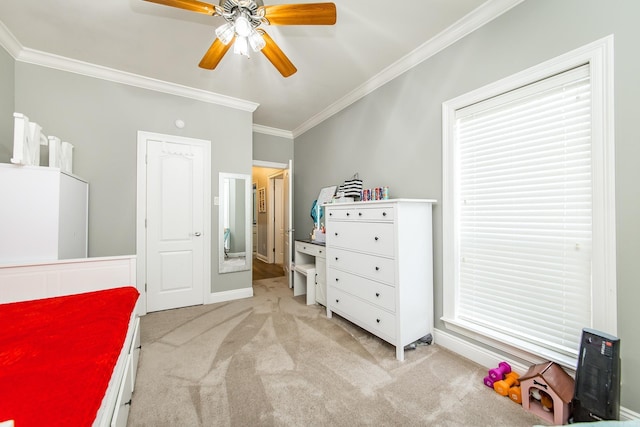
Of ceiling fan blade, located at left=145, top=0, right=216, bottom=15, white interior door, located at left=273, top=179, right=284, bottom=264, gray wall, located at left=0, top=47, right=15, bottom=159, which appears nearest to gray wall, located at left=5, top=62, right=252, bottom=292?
gray wall, located at left=0, top=47, right=15, bottom=159

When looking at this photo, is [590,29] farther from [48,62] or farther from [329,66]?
[48,62]

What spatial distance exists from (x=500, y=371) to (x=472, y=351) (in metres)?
0.28

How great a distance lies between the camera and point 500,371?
1731 millimetres

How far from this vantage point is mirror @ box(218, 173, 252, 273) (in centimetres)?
348

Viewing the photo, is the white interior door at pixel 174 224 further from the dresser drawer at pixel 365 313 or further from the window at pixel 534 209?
the window at pixel 534 209

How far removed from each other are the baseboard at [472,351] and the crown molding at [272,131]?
12.8ft

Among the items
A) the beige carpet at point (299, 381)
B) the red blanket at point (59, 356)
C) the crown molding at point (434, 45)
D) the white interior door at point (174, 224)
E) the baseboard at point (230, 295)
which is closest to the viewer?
the red blanket at point (59, 356)

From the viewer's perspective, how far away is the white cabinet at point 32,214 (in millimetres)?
1884

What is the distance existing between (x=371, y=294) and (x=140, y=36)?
3.14m

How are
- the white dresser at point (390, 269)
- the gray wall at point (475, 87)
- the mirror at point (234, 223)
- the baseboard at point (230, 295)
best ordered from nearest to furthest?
1. the gray wall at point (475, 87)
2. the white dresser at point (390, 269)
3. the baseboard at point (230, 295)
4. the mirror at point (234, 223)

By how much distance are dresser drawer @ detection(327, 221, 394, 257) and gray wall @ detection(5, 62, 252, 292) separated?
2.26 meters

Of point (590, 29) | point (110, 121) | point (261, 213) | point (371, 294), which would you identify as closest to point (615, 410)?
point (371, 294)

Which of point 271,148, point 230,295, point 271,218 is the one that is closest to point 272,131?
point 271,148

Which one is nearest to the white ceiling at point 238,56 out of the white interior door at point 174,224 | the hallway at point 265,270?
the white interior door at point 174,224
